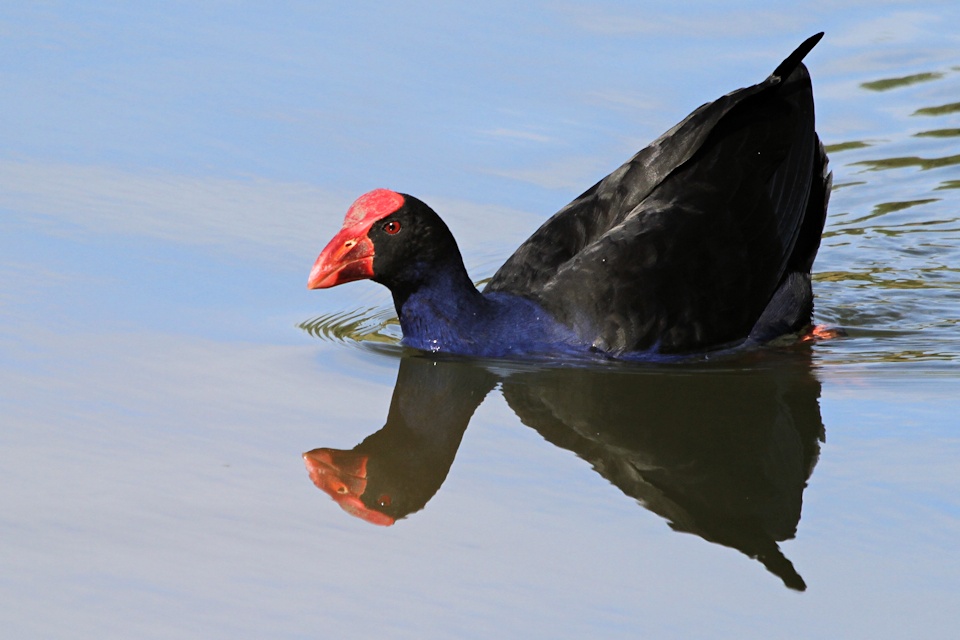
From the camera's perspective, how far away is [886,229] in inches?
383

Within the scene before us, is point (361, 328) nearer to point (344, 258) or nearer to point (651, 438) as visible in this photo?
point (344, 258)

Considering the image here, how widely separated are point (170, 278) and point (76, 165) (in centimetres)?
149

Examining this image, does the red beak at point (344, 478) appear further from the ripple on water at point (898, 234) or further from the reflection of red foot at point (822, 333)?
the reflection of red foot at point (822, 333)

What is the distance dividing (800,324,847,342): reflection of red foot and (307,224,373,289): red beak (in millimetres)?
2386

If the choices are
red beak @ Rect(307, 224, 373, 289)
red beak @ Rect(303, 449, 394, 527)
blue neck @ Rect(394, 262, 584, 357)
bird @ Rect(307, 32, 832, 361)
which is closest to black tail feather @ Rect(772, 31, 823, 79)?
bird @ Rect(307, 32, 832, 361)

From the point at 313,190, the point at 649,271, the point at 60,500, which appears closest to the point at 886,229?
the point at 649,271

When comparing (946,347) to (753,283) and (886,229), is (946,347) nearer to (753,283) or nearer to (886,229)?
(753,283)

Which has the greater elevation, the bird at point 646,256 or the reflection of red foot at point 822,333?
the bird at point 646,256

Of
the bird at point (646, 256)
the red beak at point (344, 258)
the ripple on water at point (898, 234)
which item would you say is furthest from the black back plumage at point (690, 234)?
the red beak at point (344, 258)

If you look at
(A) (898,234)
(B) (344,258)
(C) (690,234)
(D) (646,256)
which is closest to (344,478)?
(B) (344,258)

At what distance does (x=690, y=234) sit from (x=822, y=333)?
44.6 inches

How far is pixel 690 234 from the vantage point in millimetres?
7680

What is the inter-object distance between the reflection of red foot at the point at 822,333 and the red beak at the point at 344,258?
2.39m

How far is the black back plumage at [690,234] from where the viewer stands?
24.5 feet
